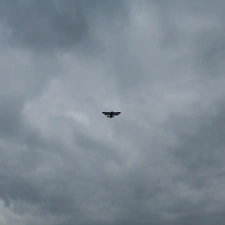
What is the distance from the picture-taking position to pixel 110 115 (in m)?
Answer: 166
